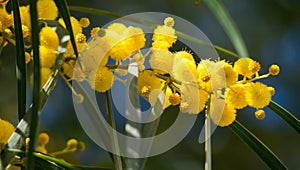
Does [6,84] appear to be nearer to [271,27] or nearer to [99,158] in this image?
[99,158]

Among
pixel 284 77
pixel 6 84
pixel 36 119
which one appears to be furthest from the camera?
pixel 284 77

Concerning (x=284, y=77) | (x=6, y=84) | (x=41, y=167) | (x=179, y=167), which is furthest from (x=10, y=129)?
(x=284, y=77)

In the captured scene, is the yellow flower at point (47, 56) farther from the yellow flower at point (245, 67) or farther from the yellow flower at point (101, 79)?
the yellow flower at point (245, 67)

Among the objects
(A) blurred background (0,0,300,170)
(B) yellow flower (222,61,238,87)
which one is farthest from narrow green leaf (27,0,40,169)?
(A) blurred background (0,0,300,170)

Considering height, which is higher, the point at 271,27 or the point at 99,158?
the point at 271,27

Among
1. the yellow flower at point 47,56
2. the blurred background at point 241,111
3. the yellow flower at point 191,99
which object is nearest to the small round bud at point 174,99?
the yellow flower at point 191,99

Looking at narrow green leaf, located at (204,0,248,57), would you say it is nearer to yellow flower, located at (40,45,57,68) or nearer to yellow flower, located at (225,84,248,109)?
yellow flower, located at (225,84,248,109)
